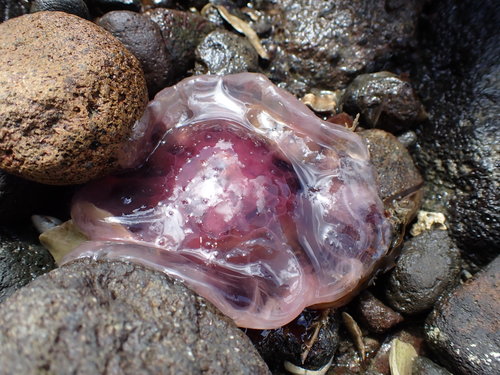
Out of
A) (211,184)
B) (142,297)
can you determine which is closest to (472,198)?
(211,184)

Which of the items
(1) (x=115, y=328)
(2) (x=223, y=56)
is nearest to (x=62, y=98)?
(1) (x=115, y=328)

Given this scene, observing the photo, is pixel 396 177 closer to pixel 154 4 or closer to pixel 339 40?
pixel 339 40

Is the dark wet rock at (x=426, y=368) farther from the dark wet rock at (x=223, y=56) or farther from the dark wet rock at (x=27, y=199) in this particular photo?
the dark wet rock at (x=27, y=199)

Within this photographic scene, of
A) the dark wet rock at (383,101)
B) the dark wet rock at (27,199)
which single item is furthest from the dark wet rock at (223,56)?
the dark wet rock at (27,199)

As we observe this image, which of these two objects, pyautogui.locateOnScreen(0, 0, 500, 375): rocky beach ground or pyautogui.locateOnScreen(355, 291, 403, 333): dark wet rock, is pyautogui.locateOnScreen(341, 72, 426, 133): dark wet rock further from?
pyautogui.locateOnScreen(355, 291, 403, 333): dark wet rock

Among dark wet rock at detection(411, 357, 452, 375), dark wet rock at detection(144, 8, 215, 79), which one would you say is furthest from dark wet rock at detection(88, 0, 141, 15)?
dark wet rock at detection(411, 357, 452, 375)

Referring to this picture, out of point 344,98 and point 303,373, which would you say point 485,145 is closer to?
Result: point 344,98
